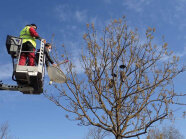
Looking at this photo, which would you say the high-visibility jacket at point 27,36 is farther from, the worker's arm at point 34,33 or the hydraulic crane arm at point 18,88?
the hydraulic crane arm at point 18,88

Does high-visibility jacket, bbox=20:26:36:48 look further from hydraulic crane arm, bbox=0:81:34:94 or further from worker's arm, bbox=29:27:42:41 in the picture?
hydraulic crane arm, bbox=0:81:34:94

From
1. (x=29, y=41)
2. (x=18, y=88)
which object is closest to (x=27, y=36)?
(x=29, y=41)

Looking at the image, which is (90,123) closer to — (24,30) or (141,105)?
(141,105)

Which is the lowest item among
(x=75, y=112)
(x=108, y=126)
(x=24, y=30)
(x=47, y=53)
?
(x=108, y=126)

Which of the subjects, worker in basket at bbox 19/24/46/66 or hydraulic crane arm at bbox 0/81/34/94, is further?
worker in basket at bbox 19/24/46/66

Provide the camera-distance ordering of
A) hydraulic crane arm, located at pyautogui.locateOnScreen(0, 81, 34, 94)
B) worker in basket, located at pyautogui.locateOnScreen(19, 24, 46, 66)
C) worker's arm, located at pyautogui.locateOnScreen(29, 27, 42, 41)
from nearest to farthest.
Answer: hydraulic crane arm, located at pyautogui.locateOnScreen(0, 81, 34, 94) → worker in basket, located at pyautogui.locateOnScreen(19, 24, 46, 66) → worker's arm, located at pyautogui.locateOnScreen(29, 27, 42, 41)

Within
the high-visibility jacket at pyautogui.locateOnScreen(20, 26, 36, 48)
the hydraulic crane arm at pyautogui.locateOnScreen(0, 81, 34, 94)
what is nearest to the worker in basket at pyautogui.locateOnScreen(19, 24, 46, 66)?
the high-visibility jacket at pyautogui.locateOnScreen(20, 26, 36, 48)

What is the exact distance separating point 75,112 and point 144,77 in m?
2.85

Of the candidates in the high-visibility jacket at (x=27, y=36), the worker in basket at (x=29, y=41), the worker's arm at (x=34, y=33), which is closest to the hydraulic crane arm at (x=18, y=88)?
the worker in basket at (x=29, y=41)

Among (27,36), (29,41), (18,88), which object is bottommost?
(18,88)

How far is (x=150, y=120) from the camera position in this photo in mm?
6133

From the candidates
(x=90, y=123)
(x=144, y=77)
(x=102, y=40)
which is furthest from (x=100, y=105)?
(x=102, y=40)

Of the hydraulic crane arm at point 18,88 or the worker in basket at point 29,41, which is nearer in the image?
the hydraulic crane arm at point 18,88

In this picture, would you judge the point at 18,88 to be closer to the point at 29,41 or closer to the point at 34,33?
the point at 29,41
